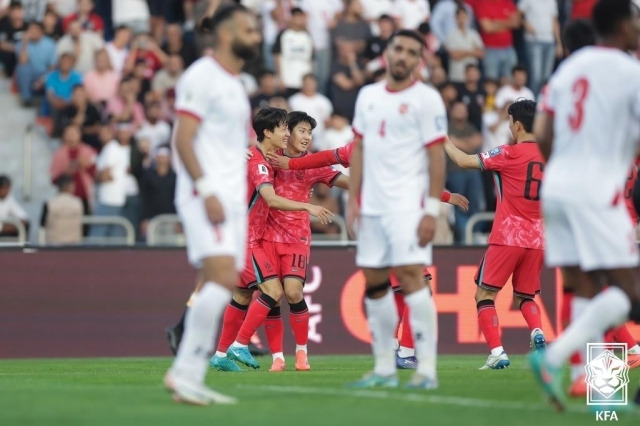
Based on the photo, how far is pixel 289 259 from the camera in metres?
14.7

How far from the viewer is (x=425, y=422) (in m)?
8.24

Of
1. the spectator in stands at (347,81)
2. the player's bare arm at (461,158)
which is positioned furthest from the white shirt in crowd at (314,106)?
the player's bare arm at (461,158)

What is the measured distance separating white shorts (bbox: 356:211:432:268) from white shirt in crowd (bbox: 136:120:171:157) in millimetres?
12449

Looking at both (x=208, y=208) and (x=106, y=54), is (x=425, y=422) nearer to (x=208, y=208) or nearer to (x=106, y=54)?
(x=208, y=208)

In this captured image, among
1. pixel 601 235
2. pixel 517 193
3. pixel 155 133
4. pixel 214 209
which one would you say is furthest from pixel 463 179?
pixel 601 235

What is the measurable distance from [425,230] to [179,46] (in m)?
14.6

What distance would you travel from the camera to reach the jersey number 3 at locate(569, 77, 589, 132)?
346 inches

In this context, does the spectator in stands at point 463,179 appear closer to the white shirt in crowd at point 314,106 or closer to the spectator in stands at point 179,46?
the white shirt in crowd at point 314,106

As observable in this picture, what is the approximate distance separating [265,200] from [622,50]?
19.4ft

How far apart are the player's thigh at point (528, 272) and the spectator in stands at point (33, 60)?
11391 mm

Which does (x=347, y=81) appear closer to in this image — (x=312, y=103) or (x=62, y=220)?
(x=312, y=103)

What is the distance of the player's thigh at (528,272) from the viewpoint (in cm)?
1479

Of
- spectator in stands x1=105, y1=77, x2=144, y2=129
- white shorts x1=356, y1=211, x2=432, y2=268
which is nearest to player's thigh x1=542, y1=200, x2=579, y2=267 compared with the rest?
white shorts x1=356, y1=211, x2=432, y2=268

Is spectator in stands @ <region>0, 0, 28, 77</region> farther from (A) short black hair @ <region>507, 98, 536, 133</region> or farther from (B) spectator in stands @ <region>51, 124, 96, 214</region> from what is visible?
(A) short black hair @ <region>507, 98, 536, 133</region>
